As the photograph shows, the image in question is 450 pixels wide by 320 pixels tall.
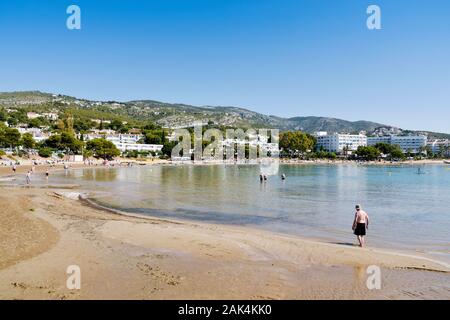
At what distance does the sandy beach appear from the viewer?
9.22 meters

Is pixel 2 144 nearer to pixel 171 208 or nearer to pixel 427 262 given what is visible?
pixel 171 208

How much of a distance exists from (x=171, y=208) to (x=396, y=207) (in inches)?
657

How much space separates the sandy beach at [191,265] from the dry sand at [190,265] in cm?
2

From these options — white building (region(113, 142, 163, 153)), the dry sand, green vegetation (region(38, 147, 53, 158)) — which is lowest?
the dry sand

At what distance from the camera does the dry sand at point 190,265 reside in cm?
922

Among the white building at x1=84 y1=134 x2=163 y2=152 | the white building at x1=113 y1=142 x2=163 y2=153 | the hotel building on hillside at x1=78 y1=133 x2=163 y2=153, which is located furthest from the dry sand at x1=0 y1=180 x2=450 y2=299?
the white building at x1=113 y1=142 x2=163 y2=153

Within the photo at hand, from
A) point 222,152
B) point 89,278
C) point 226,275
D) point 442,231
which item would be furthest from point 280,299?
point 222,152

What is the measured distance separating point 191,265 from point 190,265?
0.03 meters

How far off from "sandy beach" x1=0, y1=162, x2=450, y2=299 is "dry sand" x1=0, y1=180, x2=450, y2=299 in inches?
1.0

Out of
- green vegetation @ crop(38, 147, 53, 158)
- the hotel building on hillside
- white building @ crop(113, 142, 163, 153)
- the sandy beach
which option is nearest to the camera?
the sandy beach

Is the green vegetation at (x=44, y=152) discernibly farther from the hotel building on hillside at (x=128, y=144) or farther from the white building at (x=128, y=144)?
the white building at (x=128, y=144)

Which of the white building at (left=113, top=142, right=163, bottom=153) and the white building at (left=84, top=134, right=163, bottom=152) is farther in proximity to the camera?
the white building at (left=113, top=142, right=163, bottom=153)

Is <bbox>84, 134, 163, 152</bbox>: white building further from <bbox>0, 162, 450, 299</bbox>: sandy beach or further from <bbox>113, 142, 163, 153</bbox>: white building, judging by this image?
<bbox>0, 162, 450, 299</bbox>: sandy beach

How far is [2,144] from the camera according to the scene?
99.9 meters
